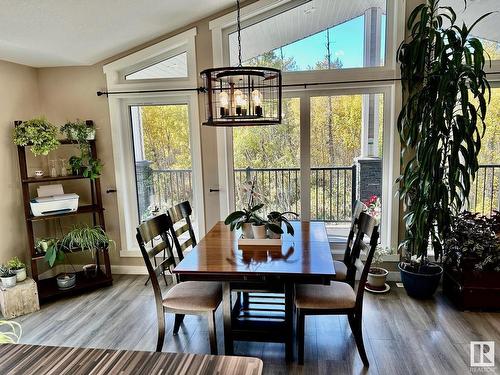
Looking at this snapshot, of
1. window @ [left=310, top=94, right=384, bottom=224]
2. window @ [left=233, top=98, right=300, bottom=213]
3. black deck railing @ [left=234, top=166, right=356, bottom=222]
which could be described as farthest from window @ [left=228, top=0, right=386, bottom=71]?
black deck railing @ [left=234, top=166, right=356, bottom=222]

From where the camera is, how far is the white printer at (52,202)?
3363mm

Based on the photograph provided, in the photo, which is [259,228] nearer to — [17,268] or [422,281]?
[422,281]

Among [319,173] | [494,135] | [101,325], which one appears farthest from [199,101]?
[494,135]

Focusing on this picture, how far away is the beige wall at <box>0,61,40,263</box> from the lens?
3309mm

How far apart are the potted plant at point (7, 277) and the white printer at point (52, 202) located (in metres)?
0.54

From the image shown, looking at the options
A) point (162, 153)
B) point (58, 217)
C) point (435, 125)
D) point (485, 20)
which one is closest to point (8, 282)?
point (58, 217)

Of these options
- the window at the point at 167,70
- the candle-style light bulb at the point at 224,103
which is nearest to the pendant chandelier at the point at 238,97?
the candle-style light bulb at the point at 224,103

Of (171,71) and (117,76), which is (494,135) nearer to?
(171,71)

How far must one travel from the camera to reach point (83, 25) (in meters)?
2.91

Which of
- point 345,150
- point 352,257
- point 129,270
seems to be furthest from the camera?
point 129,270

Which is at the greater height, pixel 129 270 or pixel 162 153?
pixel 162 153

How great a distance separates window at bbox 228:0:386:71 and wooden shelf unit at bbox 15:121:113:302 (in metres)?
1.98

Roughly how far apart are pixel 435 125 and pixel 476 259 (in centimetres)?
117

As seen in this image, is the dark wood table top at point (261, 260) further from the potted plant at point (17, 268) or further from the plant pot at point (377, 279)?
the potted plant at point (17, 268)
